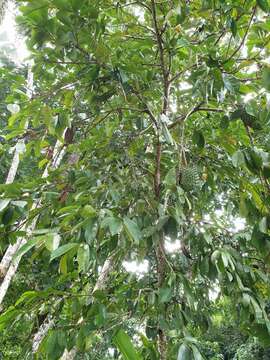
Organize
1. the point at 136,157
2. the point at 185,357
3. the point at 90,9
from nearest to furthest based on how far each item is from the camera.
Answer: the point at 185,357, the point at 90,9, the point at 136,157

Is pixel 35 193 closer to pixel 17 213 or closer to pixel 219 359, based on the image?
pixel 17 213

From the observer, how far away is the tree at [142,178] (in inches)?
36.2

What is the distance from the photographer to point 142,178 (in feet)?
4.25

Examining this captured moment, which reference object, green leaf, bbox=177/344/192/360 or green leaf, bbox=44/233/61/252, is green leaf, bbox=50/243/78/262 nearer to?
green leaf, bbox=44/233/61/252

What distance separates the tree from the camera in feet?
3.02

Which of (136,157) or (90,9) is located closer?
(90,9)

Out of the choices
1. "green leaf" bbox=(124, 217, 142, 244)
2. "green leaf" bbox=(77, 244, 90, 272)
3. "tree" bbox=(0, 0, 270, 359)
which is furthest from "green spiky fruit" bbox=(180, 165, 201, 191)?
"green leaf" bbox=(77, 244, 90, 272)

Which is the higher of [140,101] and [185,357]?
[140,101]

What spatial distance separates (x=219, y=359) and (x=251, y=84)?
204 inches

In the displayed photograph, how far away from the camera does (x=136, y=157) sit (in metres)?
1.34

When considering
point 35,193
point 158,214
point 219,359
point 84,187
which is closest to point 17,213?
point 35,193

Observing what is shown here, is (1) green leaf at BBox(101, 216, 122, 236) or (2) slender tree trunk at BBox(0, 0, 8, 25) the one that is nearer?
(1) green leaf at BBox(101, 216, 122, 236)

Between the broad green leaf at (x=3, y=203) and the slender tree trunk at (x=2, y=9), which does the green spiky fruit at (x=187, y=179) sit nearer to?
A: the broad green leaf at (x=3, y=203)

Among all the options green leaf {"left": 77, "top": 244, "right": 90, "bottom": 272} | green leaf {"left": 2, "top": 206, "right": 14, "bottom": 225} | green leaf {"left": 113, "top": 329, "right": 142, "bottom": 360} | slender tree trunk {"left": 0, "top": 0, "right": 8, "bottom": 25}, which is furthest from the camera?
slender tree trunk {"left": 0, "top": 0, "right": 8, "bottom": 25}
